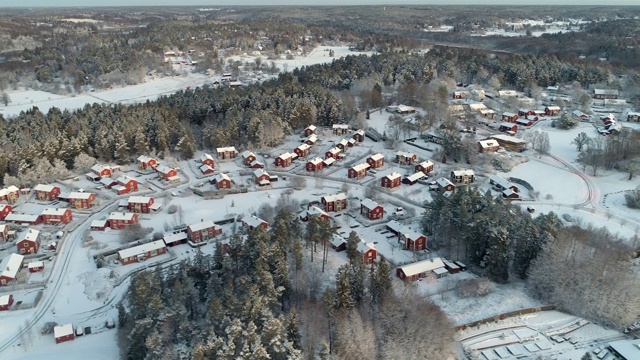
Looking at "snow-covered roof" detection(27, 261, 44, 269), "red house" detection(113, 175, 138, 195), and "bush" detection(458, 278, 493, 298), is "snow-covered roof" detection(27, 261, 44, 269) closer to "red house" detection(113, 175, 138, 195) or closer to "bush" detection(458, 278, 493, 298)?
"red house" detection(113, 175, 138, 195)

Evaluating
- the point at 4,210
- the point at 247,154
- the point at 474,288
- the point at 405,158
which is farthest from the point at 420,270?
the point at 4,210

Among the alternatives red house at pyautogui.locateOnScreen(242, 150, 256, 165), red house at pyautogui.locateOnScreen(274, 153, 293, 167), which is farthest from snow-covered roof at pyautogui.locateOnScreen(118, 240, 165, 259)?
red house at pyautogui.locateOnScreen(274, 153, 293, 167)

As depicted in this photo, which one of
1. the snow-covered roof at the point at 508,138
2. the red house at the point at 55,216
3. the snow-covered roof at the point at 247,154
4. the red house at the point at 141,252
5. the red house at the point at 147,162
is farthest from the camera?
the snow-covered roof at the point at 508,138

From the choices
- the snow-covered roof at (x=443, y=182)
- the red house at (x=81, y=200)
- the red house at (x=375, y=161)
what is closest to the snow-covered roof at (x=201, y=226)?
the red house at (x=81, y=200)

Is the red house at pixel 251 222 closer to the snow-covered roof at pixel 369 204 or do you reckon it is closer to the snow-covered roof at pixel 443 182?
the snow-covered roof at pixel 369 204

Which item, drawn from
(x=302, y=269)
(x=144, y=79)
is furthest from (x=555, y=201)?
(x=144, y=79)

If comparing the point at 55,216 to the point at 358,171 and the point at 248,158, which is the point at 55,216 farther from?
the point at 358,171

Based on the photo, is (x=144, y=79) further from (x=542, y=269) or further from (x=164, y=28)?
(x=542, y=269)
